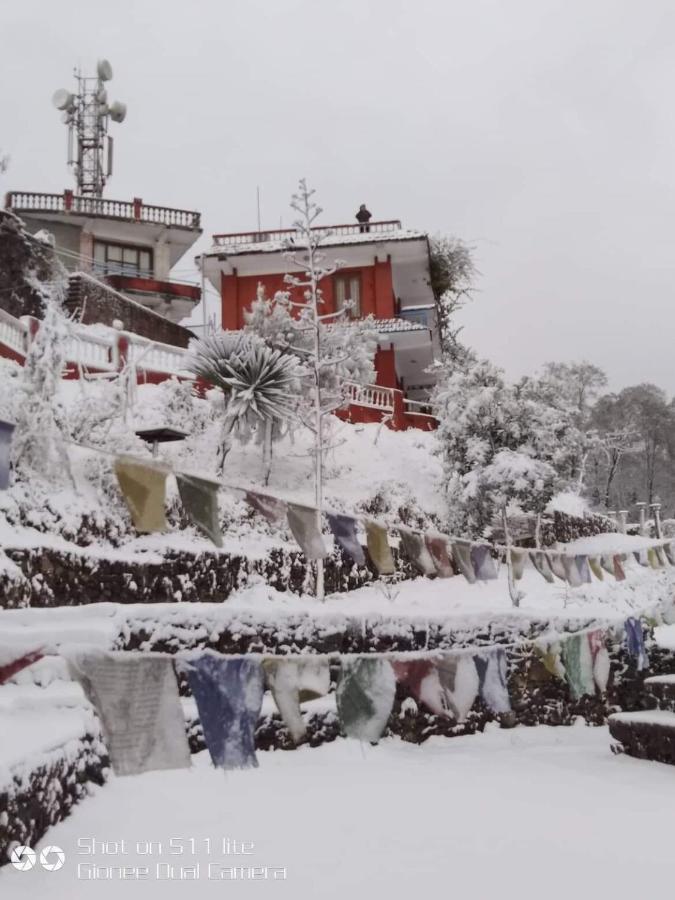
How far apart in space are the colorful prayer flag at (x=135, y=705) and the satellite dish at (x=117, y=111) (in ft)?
132

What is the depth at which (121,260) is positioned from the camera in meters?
33.8

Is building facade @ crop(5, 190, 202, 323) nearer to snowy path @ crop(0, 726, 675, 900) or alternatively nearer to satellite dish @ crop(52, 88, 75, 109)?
satellite dish @ crop(52, 88, 75, 109)

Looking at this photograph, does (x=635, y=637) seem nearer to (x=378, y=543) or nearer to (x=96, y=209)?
(x=378, y=543)

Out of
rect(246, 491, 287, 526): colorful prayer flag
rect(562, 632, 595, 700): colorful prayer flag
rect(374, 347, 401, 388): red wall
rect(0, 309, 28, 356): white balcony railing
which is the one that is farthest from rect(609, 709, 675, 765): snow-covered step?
rect(374, 347, 401, 388): red wall

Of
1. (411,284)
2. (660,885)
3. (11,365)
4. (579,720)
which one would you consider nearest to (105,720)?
(660,885)

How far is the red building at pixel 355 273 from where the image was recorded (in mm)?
27656

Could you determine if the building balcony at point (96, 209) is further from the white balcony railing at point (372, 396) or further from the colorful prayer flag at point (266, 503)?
the colorful prayer flag at point (266, 503)

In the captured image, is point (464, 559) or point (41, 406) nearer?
point (464, 559)

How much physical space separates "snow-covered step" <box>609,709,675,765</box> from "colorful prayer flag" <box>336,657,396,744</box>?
14.2 feet

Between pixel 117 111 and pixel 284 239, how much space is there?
A: 54.5ft

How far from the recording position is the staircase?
26.9 ft

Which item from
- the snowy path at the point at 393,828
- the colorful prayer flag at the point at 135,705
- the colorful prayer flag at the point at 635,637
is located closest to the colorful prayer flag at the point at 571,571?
the colorful prayer flag at the point at 635,637

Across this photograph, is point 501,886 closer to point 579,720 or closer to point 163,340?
point 579,720

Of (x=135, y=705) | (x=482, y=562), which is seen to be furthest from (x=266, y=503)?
(x=482, y=562)
